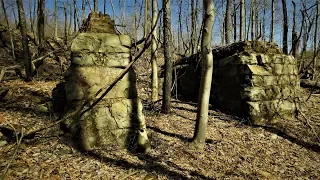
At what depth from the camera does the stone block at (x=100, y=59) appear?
4.12m

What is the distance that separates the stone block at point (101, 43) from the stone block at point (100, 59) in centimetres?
7

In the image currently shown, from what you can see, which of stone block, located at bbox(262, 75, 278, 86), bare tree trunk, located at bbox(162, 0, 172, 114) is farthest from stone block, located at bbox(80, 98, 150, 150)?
stone block, located at bbox(262, 75, 278, 86)

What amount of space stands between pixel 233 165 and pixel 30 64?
7458mm

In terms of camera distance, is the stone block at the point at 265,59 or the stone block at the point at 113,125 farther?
the stone block at the point at 265,59

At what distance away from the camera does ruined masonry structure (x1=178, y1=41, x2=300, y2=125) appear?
6605 millimetres

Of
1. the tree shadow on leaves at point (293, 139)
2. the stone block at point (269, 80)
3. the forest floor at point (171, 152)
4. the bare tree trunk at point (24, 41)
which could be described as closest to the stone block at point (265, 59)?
the stone block at point (269, 80)

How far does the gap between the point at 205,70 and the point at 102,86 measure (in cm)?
195

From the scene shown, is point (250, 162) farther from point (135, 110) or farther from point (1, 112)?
point (1, 112)

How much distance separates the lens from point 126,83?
4.45 metres

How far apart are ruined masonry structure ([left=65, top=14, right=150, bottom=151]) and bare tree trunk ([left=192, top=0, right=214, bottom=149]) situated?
1.14 meters

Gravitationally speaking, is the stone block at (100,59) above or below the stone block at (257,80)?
above

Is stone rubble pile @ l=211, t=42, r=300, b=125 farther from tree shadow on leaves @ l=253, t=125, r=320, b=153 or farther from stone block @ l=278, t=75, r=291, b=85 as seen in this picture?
tree shadow on leaves @ l=253, t=125, r=320, b=153

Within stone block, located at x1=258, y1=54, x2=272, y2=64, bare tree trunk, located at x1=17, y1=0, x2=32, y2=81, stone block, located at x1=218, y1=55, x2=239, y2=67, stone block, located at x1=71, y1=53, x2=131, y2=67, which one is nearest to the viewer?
stone block, located at x1=71, y1=53, x2=131, y2=67

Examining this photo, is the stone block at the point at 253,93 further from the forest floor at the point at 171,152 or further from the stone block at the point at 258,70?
the forest floor at the point at 171,152
